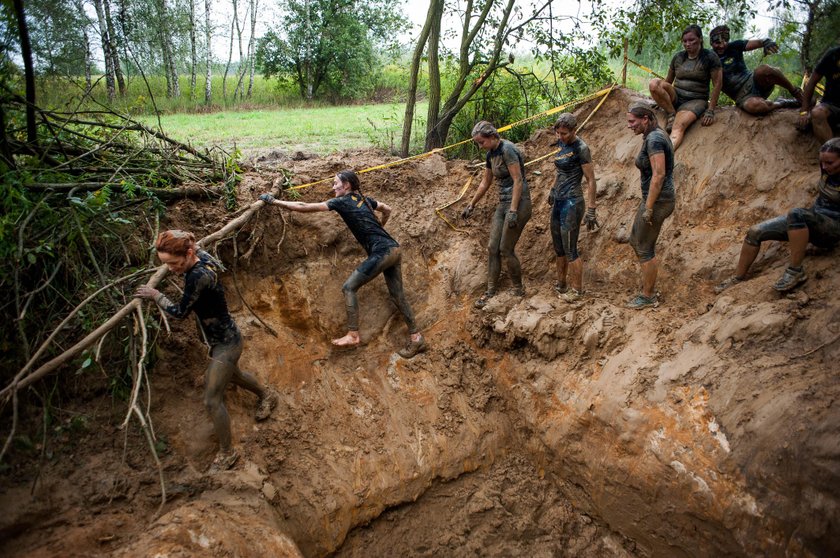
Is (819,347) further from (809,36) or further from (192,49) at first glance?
(192,49)

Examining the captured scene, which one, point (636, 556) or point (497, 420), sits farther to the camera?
point (497, 420)

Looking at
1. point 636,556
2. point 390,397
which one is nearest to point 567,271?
point 390,397

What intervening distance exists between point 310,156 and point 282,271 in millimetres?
2455

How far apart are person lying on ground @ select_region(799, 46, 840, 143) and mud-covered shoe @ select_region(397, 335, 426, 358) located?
4.66 meters

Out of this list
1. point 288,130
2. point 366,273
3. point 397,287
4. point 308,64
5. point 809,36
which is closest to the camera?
point 366,273

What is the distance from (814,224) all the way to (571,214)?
2.04 meters

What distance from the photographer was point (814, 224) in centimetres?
436

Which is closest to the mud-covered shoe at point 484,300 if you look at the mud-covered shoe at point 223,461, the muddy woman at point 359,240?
the muddy woman at point 359,240

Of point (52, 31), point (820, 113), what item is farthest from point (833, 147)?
point (52, 31)

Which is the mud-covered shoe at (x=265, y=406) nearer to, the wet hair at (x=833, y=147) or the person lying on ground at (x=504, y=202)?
the person lying on ground at (x=504, y=202)

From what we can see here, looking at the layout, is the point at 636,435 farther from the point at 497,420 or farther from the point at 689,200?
the point at 689,200

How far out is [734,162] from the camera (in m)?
5.72

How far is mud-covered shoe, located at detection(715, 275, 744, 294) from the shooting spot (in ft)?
16.3

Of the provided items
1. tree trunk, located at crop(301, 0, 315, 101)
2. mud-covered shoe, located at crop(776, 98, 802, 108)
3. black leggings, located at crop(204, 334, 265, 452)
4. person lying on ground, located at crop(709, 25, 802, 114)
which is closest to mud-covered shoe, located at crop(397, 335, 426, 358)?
black leggings, located at crop(204, 334, 265, 452)
